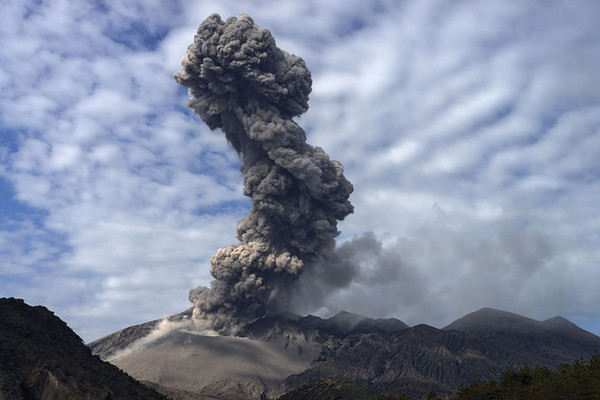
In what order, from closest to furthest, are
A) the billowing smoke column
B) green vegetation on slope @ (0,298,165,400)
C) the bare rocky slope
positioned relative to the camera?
green vegetation on slope @ (0,298,165,400), the billowing smoke column, the bare rocky slope

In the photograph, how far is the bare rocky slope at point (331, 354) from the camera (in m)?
145

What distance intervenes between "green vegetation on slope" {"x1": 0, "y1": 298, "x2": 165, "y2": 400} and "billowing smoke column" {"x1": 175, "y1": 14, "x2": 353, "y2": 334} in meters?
62.5

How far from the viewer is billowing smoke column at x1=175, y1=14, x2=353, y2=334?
127750 mm

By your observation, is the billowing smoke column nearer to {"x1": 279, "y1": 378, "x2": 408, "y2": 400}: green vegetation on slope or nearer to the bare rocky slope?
the bare rocky slope

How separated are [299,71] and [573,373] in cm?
9493

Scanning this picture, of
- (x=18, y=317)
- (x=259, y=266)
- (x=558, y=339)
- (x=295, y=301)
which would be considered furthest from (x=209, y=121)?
(x=558, y=339)

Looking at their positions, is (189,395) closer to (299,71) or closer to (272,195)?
(272,195)

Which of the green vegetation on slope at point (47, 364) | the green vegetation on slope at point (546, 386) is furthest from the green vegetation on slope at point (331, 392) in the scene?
the green vegetation on slope at point (47, 364)

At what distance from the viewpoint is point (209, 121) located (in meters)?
140

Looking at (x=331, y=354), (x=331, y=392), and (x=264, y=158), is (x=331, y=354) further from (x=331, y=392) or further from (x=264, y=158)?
(x=264, y=158)

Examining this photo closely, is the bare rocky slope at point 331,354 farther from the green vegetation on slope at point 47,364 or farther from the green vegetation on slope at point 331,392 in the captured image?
the green vegetation on slope at point 47,364

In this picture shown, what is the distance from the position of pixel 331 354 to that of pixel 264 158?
69452mm

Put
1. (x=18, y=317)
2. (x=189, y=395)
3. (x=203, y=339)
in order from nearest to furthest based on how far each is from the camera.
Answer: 1. (x=18, y=317)
2. (x=189, y=395)
3. (x=203, y=339)

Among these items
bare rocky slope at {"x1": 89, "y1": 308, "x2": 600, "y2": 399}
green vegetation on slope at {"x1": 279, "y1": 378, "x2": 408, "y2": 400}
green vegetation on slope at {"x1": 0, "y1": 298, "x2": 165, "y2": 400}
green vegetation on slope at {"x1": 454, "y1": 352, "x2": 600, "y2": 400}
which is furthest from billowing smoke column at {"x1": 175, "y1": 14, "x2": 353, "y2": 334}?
green vegetation on slope at {"x1": 454, "y1": 352, "x2": 600, "y2": 400}
